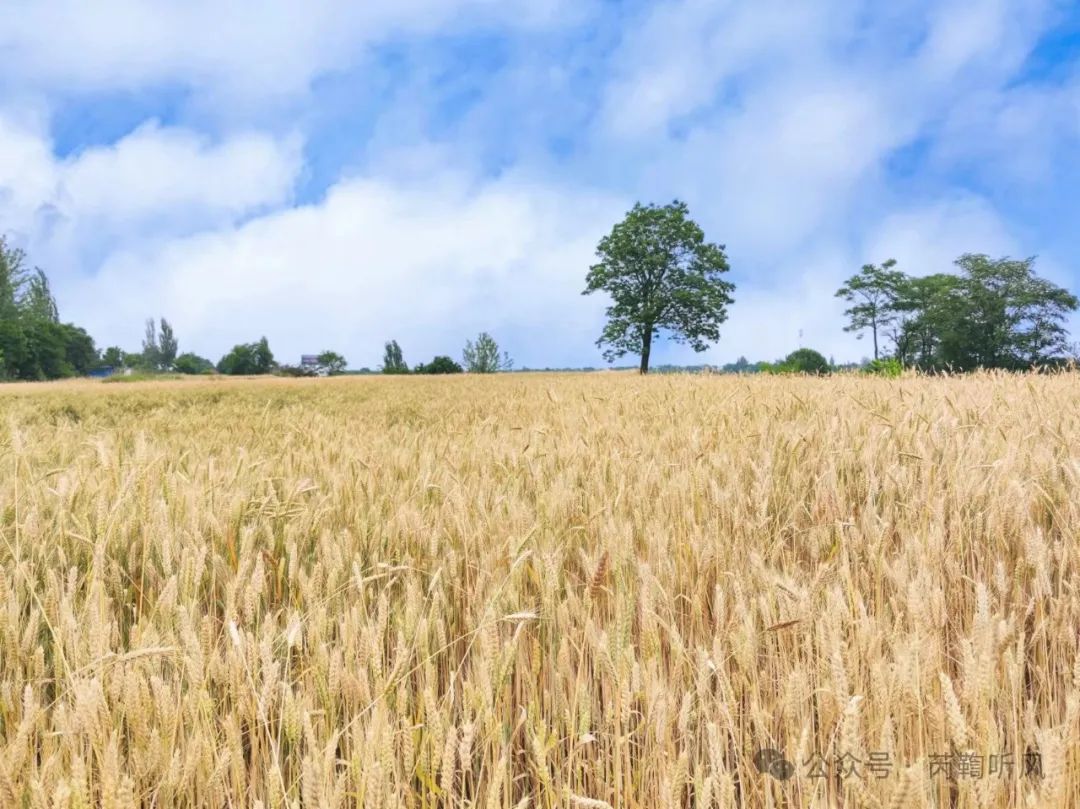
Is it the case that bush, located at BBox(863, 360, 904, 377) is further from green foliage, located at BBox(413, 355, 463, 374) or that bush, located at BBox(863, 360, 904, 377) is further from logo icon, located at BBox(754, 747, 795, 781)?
green foliage, located at BBox(413, 355, 463, 374)

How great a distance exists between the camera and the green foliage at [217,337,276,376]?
91625 mm

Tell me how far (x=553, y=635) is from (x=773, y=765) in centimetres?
58

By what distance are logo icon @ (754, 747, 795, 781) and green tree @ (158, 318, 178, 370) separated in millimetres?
121021

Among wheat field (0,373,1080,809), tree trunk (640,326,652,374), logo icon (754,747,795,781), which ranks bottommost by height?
logo icon (754,747,795,781)

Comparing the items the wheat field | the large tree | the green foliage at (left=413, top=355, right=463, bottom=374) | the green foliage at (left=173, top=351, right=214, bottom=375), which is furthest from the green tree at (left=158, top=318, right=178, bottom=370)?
the wheat field

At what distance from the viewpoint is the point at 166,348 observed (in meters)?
107

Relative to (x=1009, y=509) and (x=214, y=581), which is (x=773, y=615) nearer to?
(x=1009, y=509)

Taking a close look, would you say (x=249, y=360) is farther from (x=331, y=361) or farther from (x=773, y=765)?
(x=773, y=765)

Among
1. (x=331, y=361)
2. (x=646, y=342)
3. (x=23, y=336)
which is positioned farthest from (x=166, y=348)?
(x=646, y=342)

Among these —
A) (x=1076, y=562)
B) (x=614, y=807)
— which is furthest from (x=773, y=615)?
(x=1076, y=562)

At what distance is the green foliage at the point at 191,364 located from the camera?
104m

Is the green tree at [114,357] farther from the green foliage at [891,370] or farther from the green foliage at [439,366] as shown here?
the green foliage at [891,370]

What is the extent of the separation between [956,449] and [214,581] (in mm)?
2984

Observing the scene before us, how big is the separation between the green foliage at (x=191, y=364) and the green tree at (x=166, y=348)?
1.24m
